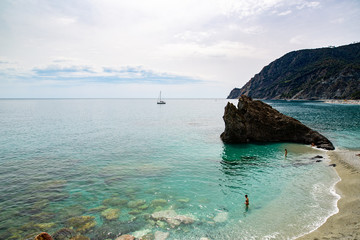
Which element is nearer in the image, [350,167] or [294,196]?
[294,196]

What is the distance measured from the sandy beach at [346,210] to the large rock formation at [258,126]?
614 inches

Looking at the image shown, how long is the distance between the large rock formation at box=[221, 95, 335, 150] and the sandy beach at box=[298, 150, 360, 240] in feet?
51.2

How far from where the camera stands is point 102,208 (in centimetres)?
1920

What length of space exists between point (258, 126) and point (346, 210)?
29.7 m

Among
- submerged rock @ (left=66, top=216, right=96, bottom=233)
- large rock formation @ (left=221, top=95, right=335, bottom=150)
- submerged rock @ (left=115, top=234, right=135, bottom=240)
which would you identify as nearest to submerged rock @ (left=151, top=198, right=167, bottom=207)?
submerged rock @ (left=115, top=234, right=135, bottom=240)

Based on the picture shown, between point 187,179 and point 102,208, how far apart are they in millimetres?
10705

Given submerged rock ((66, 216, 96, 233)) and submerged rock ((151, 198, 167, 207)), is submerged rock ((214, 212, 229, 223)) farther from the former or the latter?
submerged rock ((66, 216, 96, 233))

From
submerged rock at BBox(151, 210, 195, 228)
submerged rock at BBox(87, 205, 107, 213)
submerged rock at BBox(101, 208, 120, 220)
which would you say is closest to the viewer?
submerged rock at BBox(151, 210, 195, 228)

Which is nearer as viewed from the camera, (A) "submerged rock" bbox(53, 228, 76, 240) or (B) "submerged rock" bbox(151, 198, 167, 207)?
(A) "submerged rock" bbox(53, 228, 76, 240)

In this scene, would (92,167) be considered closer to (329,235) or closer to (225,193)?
(225,193)

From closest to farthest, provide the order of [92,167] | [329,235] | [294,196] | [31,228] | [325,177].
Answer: [329,235] → [31,228] → [294,196] → [325,177] → [92,167]

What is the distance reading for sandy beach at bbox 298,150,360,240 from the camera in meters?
14.5

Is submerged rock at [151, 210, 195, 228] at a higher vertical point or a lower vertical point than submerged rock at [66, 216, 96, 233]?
lower

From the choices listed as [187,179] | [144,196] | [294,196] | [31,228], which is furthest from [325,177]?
[31,228]
